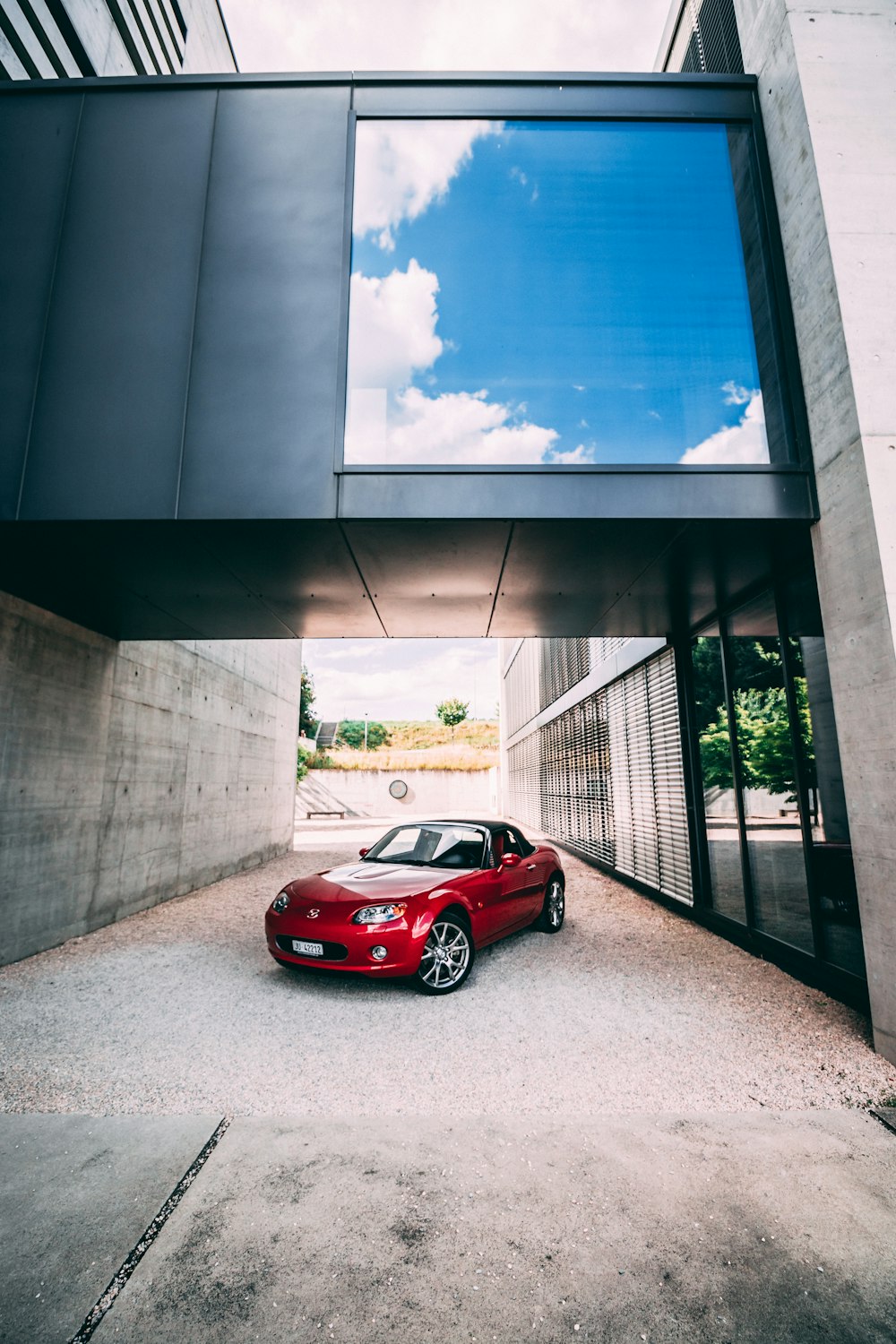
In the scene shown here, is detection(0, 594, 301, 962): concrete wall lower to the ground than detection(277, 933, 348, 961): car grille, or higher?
higher

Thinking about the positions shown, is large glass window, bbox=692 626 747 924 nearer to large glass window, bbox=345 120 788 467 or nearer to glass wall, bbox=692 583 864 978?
glass wall, bbox=692 583 864 978

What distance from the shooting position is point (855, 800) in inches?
171

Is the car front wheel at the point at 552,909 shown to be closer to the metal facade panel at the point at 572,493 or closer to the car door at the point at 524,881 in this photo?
the car door at the point at 524,881

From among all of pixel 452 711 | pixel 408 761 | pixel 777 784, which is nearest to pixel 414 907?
pixel 777 784

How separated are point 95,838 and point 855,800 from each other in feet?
27.8

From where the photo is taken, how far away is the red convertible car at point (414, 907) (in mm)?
5078

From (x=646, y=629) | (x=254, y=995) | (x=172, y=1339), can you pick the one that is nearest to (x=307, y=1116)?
(x=172, y=1339)

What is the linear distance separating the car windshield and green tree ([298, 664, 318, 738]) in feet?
118

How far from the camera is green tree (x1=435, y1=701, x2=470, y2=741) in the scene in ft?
208

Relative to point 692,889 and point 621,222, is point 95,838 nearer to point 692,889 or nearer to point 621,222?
point 692,889

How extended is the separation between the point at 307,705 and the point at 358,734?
22.5m

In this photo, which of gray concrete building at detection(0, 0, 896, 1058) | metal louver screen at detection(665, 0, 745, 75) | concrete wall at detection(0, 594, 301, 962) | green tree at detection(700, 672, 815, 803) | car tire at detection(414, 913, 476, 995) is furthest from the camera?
metal louver screen at detection(665, 0, 745, 75)

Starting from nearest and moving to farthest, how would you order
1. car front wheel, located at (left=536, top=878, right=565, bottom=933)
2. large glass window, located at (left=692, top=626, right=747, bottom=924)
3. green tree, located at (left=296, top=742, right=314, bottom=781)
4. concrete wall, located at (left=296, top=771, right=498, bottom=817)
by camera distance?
large glass window, located at (left=692, top=626, right=747, bottom=924)
car front wheel, located at (left=536, top=878, right=565, bottom=933)
green tree, located at (left=296, top=742, right=314, bottom=781)
concrete wall, located at (left=296, top=771, right=498, bottom=817)

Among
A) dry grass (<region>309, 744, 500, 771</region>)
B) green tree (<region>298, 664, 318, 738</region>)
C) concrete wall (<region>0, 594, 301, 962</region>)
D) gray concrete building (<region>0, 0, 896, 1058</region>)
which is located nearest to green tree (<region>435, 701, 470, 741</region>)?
green tree (<region>298, 664, 318, 738</region>)
